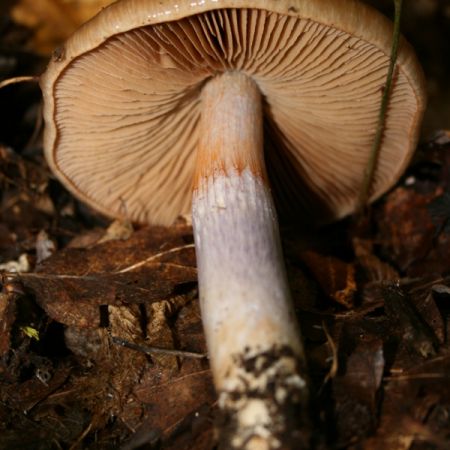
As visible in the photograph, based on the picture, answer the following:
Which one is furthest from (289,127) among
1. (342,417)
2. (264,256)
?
(342,417)

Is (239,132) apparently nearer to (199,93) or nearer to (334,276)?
(199,93)

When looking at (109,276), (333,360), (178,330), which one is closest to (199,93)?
(109,276)

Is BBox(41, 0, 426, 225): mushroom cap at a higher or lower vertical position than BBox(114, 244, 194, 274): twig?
higher

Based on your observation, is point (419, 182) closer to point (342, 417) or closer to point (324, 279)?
point (324, 279)

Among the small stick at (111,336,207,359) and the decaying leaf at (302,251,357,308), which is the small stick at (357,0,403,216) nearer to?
the decaying leaf at (302,251,357,308)

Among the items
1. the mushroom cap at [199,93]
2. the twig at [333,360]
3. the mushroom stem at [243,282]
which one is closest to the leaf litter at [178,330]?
the twig at [333,360]

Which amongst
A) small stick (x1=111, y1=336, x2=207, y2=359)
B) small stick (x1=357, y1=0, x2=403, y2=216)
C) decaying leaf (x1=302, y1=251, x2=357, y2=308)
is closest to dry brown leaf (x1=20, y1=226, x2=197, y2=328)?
small stick (x1=111, y1=336, x2=207, y2=359)
